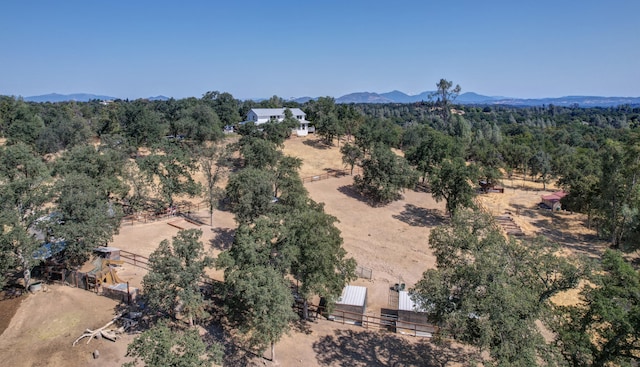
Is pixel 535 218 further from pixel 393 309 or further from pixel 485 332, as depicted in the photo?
pixel 485 332

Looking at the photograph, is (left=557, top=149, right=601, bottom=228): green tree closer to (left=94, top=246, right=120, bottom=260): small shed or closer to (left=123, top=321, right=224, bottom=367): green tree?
(left=123, top=321, right=224, bottom=367): green tree

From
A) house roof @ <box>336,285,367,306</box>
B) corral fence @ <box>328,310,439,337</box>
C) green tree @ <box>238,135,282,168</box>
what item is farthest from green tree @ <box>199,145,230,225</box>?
corral fence @ <box>328,310,439,337</box>

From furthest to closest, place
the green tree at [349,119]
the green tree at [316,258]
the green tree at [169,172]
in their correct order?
1. the green tree at [349,119]
2. the green tree at [169,172]
3. the green tree at [316,258]

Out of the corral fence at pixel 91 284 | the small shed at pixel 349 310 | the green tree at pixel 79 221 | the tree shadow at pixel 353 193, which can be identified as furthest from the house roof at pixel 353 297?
the tree shadow at pixel 353 193

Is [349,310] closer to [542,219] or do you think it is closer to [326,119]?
[542,219]

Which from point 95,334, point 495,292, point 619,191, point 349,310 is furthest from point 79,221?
point 619,191

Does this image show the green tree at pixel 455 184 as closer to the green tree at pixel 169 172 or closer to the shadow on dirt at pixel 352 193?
the shadow on dirt at pixel 352 193

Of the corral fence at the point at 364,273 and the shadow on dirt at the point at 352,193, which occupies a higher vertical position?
→ the shadow on dirt at the point at 352,193
